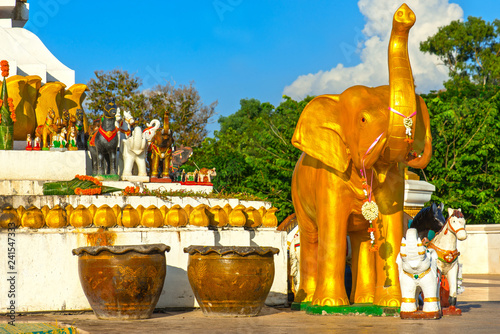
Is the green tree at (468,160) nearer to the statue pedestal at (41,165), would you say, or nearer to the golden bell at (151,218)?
the statue pedestal at (41,165)

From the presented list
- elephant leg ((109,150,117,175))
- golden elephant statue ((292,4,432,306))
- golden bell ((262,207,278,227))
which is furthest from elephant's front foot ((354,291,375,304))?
elephant leg ((109,150,117,175))

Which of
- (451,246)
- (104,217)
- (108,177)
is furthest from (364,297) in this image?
(108,177)

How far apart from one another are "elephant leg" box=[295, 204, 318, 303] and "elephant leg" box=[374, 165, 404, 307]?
1058mm

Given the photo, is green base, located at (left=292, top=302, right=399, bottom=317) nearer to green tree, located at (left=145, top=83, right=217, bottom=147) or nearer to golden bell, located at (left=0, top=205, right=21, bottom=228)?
golden bell, located at (left=0, top=205, right=21, bottom=228)

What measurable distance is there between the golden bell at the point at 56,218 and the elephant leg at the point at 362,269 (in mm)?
3952

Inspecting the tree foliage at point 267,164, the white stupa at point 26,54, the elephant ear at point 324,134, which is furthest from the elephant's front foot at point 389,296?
the tree foliage at point 267,164

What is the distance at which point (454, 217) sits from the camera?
1003 centimetres

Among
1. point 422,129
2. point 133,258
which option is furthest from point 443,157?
point 133,258

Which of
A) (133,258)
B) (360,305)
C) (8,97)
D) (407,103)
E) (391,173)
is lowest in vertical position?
(360,305)

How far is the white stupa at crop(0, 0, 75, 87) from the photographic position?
55.4ft

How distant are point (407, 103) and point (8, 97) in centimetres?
913

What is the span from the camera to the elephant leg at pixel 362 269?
10109mm

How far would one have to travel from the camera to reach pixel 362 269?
10219 mm

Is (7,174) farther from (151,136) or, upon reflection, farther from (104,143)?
(151,136)
